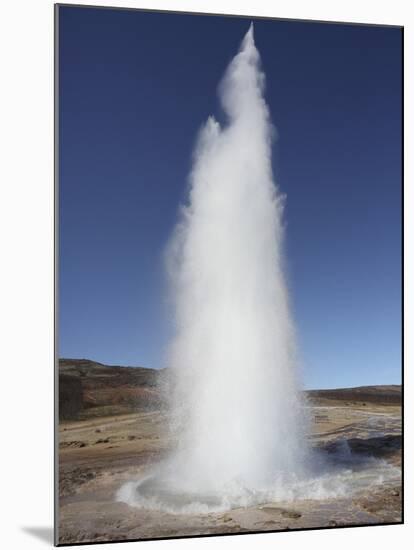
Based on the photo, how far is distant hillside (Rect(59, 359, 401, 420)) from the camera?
577cm

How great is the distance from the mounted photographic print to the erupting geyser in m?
0.01

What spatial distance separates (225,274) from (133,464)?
1246mm

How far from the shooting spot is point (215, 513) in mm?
5902

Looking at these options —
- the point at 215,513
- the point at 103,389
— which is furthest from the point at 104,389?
the point at 215,513

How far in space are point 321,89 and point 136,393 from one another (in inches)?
87.2

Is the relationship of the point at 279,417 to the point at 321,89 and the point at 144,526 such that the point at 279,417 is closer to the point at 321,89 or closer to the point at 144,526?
the point at 144,526

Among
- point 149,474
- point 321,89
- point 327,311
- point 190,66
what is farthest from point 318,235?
point 149,474

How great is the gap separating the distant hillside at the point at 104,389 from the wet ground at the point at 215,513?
63 millimetres

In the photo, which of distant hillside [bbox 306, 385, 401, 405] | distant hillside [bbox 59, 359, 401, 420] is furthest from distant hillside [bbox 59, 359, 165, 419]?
distant hillside [bbox 306, 385, 401, 405]

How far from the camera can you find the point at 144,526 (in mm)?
5809

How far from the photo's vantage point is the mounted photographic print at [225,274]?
5824 millimetres

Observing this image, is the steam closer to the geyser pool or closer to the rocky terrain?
the geyser pool

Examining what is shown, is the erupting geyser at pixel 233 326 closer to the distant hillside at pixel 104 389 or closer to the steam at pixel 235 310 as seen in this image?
the steam at pixel 235 310

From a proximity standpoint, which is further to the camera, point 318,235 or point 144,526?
point 318,235
